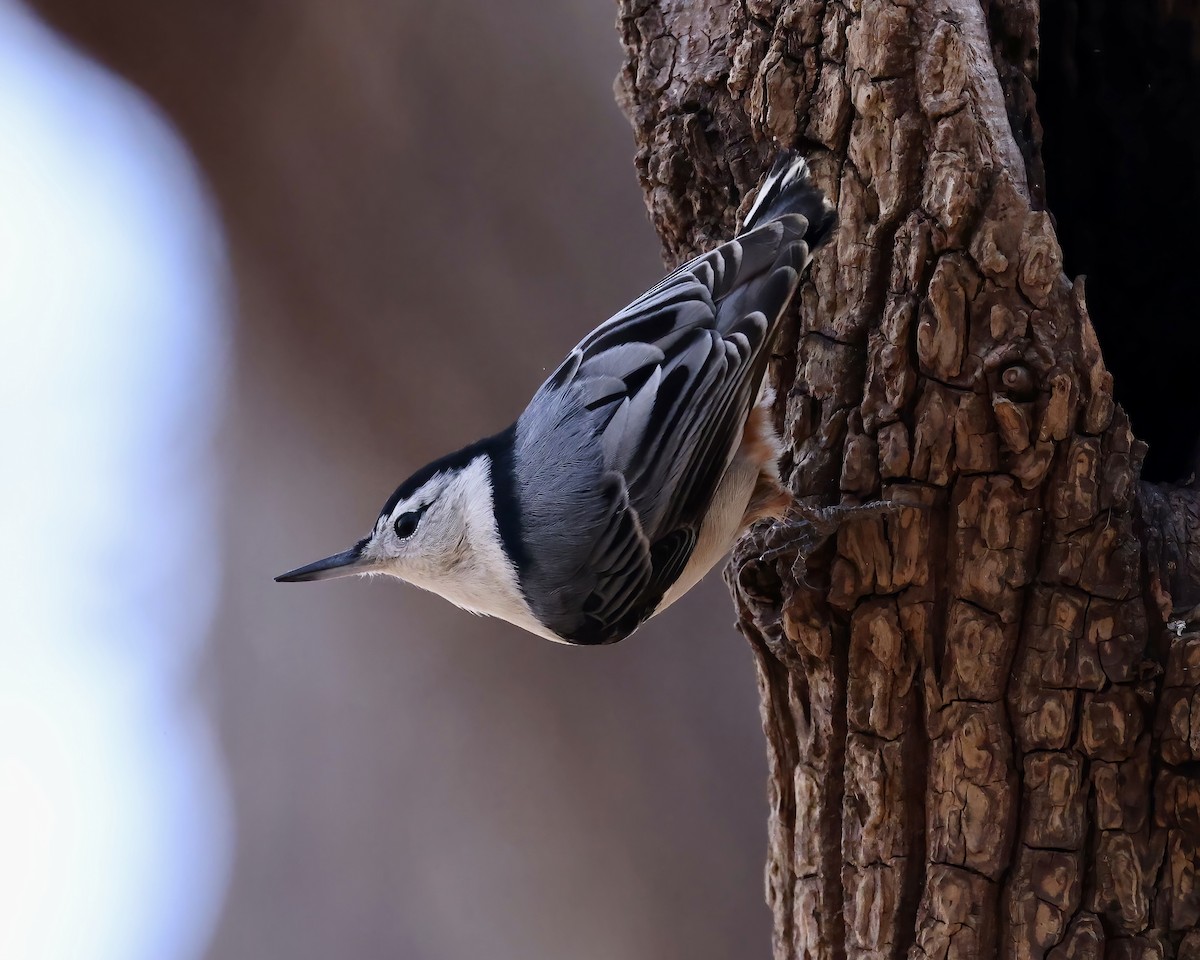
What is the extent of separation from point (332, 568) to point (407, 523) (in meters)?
0.11

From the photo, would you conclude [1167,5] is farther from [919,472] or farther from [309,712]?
[309,712]

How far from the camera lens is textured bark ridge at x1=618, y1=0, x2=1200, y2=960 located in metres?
1.01

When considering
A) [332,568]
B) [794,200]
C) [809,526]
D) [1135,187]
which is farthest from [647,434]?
[1135,187]

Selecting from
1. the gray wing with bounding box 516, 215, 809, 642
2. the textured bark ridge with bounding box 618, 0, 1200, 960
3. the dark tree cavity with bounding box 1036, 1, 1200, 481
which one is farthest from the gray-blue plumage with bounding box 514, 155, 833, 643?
the dark tree cavity with bounding box 1036, 1, 1200, 481

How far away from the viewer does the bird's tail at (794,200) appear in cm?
113

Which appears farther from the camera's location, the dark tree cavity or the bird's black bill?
the dark tree cavity

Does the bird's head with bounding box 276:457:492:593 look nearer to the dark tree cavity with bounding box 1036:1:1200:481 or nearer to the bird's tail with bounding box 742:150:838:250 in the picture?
the bird's tail with bounding box 742:150:838:250

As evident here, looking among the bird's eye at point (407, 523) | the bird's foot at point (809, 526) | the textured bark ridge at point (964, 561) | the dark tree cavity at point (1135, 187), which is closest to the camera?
the textured bark ridge at point (964, 561)

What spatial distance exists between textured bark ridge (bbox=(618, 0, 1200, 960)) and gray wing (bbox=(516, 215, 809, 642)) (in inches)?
4.7

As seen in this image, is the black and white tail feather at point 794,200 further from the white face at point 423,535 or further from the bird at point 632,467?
the white face at point 423,535

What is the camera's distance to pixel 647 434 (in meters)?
1.14

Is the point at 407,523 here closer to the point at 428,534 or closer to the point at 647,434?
the point at 428,534

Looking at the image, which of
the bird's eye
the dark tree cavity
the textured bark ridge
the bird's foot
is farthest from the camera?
the dark tree cavity

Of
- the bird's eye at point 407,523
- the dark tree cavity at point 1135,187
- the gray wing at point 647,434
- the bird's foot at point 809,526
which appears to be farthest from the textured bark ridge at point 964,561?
the bird's eye at point 407,523
